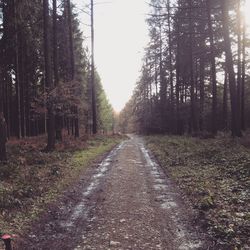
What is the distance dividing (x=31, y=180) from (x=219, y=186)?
5886 millimetres

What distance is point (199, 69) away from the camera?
36.7 meters

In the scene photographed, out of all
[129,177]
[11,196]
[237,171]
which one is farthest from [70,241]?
[237,171]

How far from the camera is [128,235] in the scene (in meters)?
6.48

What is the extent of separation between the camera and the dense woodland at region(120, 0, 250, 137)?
2373cm

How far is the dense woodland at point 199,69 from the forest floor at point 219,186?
18.0 feet

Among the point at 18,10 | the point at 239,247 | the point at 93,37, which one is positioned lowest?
the point at 239,247

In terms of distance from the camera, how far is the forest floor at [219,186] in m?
6.62

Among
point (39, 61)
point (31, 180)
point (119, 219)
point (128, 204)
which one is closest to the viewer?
point (119, 219)

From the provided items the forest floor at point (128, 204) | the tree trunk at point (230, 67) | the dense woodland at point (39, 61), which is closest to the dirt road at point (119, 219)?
the forest floor at point (128, 204)

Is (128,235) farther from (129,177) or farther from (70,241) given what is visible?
(129,177)

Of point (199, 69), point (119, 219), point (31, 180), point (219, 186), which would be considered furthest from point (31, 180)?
point (199, 69)

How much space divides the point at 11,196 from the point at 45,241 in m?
2.98

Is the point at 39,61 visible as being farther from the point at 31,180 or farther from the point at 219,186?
the point at 219,186

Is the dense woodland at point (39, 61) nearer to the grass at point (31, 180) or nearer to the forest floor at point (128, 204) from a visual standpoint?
the grass at point (31, 180)
